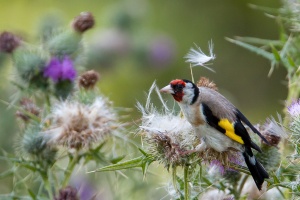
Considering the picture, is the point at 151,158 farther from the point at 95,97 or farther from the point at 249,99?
the point at 249,99

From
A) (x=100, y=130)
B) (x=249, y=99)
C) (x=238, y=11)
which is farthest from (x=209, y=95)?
(x=238, y=11)

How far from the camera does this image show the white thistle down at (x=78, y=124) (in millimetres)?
3703

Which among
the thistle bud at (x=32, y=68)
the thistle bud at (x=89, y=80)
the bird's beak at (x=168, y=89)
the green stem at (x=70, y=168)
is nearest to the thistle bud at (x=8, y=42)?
the thistle bud at (x=32, y=68)

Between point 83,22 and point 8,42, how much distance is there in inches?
16.8

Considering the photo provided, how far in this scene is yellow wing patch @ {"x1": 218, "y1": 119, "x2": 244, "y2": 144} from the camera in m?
3.23

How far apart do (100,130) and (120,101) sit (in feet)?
21.9

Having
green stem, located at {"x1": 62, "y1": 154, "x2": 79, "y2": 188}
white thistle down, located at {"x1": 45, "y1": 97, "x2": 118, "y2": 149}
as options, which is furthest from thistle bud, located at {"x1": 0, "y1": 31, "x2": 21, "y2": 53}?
green stem, located at {"x1": 62, "y1": 154, "x2": 79, "y2": 188}

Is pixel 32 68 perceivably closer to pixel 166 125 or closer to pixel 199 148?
pixel 166 125

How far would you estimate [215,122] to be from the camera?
329 cm

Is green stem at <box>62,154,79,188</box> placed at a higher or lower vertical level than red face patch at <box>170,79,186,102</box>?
lower

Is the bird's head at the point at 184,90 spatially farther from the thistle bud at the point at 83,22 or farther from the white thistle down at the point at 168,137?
the thistle bud at the point at 83,22

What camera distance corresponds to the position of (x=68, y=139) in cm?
369

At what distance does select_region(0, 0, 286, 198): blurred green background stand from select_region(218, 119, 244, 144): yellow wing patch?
4413 mm

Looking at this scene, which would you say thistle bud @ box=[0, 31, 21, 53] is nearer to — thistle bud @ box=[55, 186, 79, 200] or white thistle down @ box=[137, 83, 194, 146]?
white thistle down @ box=[137, 83, 194, 146]
